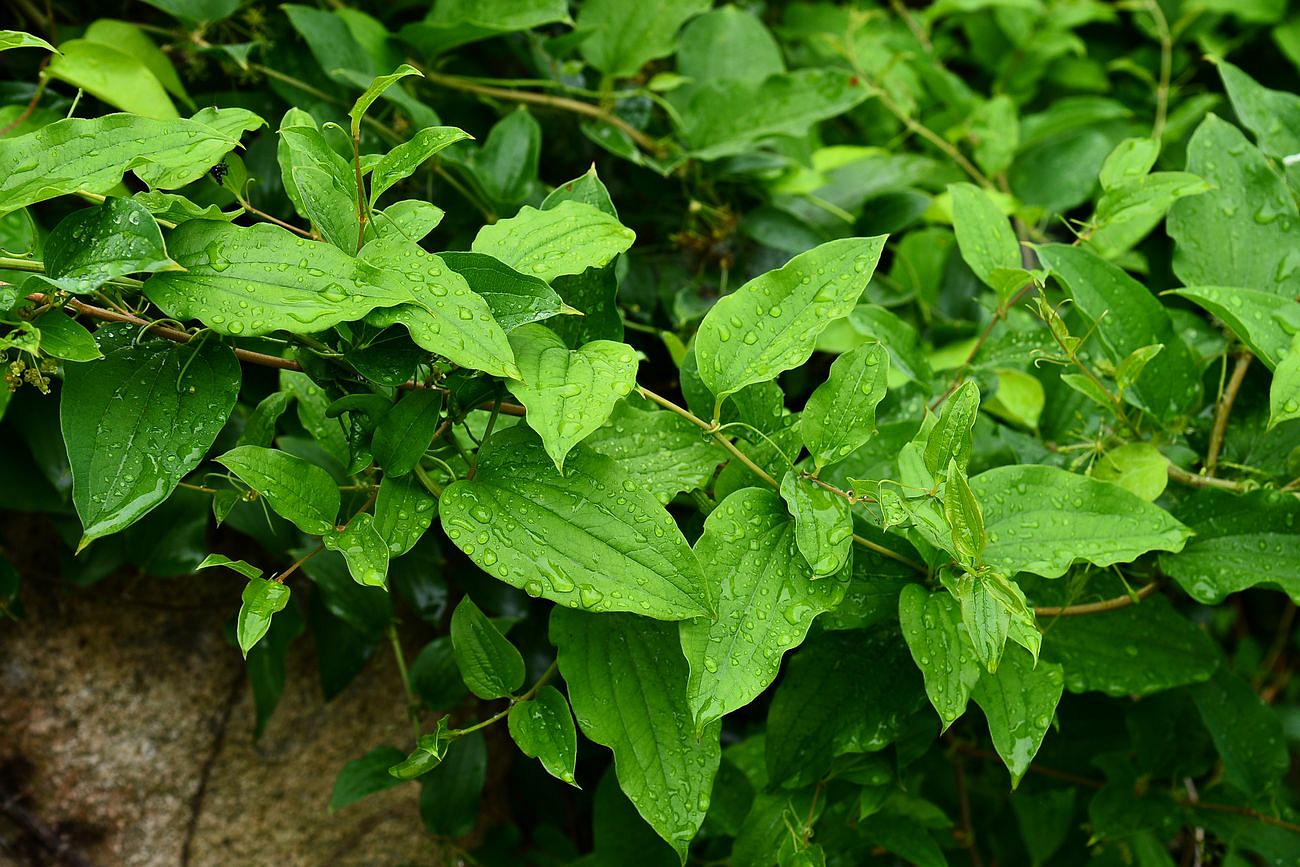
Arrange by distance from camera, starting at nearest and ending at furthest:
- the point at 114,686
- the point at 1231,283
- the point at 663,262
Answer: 1. the point at 1231,283
2. the point at 114,686
3. the point at 663,262

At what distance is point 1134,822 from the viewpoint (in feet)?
3.61

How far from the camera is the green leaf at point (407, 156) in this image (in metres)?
0.71

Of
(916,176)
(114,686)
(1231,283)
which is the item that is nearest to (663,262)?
(916,176)

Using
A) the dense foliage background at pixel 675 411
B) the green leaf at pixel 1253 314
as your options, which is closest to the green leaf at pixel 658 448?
the dense foliage background at pixel 675 411

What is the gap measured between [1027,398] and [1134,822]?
503 millimetres

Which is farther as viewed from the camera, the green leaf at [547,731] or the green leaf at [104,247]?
the green leaf at [547,731]

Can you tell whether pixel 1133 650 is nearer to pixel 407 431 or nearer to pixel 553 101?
pixel 407 431

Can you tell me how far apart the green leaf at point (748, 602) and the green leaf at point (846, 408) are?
2.3 inches

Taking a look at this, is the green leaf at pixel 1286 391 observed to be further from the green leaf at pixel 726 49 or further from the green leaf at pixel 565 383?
the green leaf at pixel 726 49

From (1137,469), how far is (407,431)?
67 cm

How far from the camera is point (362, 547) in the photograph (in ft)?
2.24

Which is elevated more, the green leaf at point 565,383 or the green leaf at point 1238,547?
the green leaf at point 565,383

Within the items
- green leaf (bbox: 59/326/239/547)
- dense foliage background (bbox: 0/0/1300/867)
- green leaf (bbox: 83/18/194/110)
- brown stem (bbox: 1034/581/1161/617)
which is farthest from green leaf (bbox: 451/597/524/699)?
green leaf (bbox: 83/18/194/110)

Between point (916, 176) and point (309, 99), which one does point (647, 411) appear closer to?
point (309, 99)
